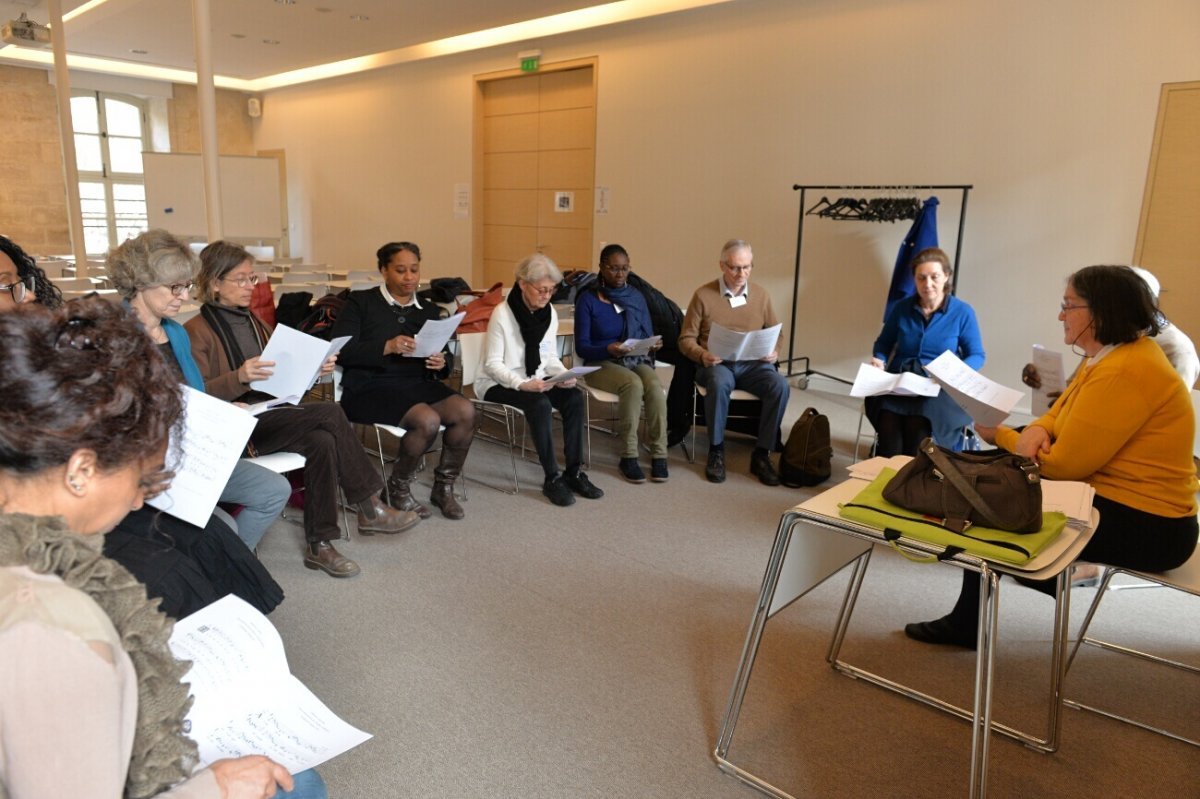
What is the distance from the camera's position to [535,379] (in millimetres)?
4098

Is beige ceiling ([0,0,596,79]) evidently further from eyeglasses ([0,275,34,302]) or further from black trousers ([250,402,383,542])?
eyeglasses ([0,275,34,302])

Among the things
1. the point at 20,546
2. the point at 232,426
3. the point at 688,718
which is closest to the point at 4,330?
the point at 20,546

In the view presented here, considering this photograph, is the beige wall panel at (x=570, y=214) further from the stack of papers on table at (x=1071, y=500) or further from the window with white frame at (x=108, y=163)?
the window with white frame at (x=108, y=163)

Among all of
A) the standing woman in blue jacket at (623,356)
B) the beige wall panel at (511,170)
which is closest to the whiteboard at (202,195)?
the beige wall panel at (511,170)

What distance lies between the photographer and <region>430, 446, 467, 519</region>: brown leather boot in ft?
12.6

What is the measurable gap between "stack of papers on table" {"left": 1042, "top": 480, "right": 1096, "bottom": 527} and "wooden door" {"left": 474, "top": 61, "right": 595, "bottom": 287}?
262 inches

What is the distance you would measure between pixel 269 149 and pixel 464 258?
5440 millimetres

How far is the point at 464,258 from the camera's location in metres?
9.80

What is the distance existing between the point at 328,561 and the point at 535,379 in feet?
4.59

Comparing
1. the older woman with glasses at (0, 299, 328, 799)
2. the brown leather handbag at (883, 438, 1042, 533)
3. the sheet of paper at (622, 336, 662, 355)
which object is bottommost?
the sheet of paper at (622, 336, 662, 355)

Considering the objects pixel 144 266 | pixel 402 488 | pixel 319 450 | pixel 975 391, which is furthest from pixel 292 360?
pixel 975 391

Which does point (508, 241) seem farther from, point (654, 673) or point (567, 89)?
point (654, 673)

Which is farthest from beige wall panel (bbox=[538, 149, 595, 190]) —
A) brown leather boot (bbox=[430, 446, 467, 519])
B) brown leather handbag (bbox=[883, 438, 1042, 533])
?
brown leather handbag (bbox=[883, 438, 1042, 533])

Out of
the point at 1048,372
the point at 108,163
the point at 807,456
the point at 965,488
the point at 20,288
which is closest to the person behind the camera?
the point at 965,488
